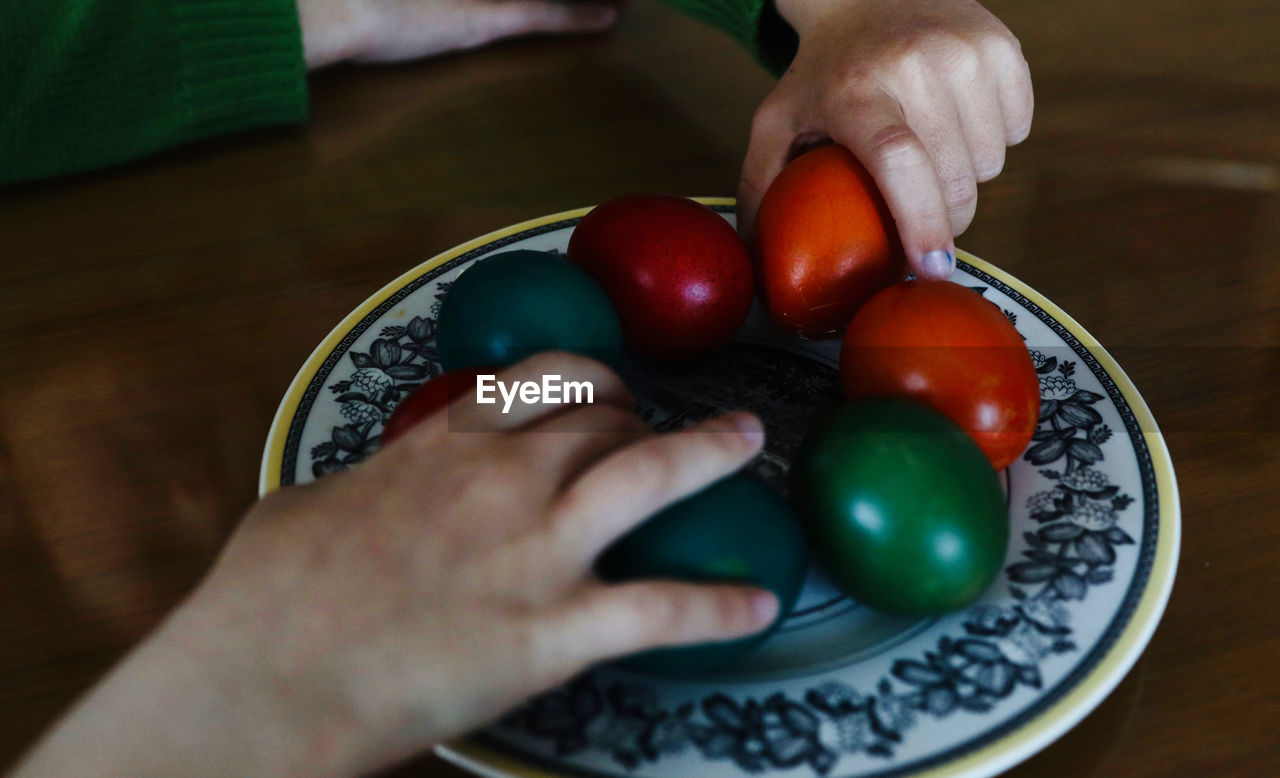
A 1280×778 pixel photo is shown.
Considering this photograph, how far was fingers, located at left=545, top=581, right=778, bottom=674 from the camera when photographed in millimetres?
481

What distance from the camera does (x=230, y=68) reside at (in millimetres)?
1079

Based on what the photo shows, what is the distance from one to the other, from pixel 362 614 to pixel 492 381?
0.16m

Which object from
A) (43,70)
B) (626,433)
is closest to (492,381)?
(626,433)

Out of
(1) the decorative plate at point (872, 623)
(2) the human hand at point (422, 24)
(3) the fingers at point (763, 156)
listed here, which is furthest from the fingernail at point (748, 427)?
(2) the human hand at point (422, 24)

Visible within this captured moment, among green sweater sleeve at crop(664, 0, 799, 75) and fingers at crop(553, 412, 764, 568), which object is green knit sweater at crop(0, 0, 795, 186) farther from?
fingers at crop(553, 412, 764, 568)

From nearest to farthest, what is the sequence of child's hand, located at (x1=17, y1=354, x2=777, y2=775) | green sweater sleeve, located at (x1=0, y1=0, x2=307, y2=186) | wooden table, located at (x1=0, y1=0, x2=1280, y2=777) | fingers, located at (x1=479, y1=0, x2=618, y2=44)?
child's hand, located at (x1=17, y1=354, x2=777, y2=775) < wooden table, located at (x1=0, y1=0, x2=1280, y2=777) < green sweater sleeve, located at (x1=0, y1=0, x2=307, y2=186) < fingers, located at (x1=479, y1=0, x2=618, y2=44)

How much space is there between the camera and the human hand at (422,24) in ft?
3.84

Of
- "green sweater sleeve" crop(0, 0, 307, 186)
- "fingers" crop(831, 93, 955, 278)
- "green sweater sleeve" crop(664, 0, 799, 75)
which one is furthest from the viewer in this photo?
"green sweater sleeve" crop(664, 0, 799, 75)

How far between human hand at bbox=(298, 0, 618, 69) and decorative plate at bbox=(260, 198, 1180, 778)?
54 cm

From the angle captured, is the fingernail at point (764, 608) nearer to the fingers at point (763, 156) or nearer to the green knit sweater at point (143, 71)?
the fingers at point (763, 156)

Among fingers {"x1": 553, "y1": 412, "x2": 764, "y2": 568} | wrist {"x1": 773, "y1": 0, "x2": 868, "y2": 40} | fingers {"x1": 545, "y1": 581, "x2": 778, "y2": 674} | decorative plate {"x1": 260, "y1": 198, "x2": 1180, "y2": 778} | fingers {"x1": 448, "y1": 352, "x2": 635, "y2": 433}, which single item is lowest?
decorative plate {"x1": 260, "y1": 198, "x2": 1180, "y2": 778}

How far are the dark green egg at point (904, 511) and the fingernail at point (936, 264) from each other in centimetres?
21

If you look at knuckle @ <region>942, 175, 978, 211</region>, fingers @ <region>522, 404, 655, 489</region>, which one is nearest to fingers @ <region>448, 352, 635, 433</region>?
fingers @ <region>522, 404, 655, 489</region>

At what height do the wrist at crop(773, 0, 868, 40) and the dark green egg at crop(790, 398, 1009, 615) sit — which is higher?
the wrist at crop(773, 0, 868, 40)
